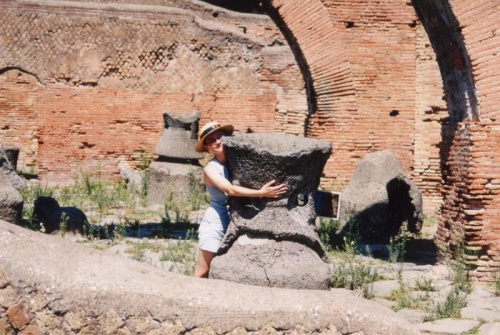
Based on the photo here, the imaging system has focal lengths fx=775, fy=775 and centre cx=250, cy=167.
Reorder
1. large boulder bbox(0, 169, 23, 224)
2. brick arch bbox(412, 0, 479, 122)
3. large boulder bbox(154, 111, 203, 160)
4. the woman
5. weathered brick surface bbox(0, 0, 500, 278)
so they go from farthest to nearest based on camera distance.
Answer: large boulder bbox(154, 111, 203, 160) < weathered brick surface bbox(0, 0, 500, 278) < large boulder bbox(0, 169, 23, 224) < brick arch bbox(412, 0, 479, 122) < the woman

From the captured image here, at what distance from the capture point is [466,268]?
20.7ft

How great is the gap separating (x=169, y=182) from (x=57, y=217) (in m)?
3.14

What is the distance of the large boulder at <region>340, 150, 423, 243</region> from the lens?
8.42 metres

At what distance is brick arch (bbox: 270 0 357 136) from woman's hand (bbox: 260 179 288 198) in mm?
5973

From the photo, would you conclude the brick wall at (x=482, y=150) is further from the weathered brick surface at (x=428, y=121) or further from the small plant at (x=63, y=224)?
the weathered brick surface at (x=428, y=121)

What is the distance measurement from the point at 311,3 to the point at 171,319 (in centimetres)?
739

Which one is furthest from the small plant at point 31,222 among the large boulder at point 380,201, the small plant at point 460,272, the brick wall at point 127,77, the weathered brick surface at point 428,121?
the brick wall at point 127,77

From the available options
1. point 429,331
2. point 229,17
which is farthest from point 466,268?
point 229,17

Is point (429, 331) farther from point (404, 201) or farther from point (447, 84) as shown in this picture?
point (404, 201)

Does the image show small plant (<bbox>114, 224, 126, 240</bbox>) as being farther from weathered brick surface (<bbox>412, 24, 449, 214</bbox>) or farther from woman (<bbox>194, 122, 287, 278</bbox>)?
weathered brick surface (<bbox>412, 24, 449, 214</bbox>)

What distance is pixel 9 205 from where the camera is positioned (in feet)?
24.1

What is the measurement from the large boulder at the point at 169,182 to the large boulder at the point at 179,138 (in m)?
0.29

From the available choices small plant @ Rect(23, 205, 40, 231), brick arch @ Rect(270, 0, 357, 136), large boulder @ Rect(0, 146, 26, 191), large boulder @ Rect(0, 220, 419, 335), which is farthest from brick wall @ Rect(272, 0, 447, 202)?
large boulder @ Rect(0, 220, 419, 335)

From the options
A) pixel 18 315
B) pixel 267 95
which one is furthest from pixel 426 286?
pixel 267 95
